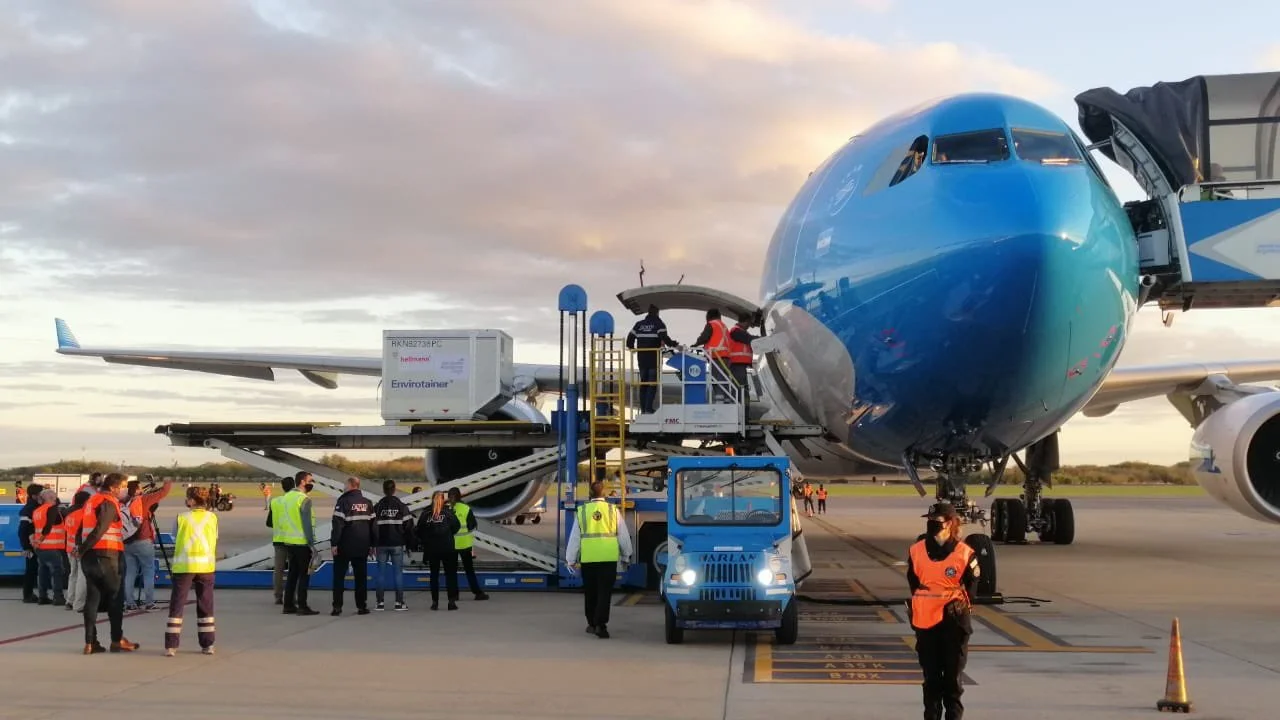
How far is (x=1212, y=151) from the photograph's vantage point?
14.9m

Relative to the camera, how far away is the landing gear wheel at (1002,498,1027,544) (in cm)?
2144

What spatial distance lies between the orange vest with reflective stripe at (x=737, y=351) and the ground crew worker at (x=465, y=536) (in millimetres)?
3234

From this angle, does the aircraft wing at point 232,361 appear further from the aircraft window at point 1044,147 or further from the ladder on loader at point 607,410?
the aircraft window at point 1044,147

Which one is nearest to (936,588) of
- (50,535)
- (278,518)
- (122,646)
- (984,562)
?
(984,562)

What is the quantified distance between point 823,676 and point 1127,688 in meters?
1.86

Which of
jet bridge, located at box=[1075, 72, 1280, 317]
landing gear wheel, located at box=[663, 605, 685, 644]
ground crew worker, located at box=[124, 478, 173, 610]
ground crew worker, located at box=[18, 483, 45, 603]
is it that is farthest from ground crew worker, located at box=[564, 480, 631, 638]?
ground crew worker, located at box=[18, 483, 45, 603]

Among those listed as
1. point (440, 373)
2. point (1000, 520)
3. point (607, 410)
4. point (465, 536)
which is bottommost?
point (1000, 520)

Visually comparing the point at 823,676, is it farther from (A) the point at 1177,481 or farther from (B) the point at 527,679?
(A) the point at 1177,481

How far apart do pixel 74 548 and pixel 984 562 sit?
340 inches

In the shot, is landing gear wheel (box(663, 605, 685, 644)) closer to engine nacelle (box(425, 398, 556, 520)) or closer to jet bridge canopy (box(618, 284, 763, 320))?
jet bridge canopy (box(618, 284, 763, 320))

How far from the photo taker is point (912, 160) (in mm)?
10875

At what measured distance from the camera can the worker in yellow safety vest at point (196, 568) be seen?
941 centimetres

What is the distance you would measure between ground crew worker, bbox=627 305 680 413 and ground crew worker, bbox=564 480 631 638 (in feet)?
9.19

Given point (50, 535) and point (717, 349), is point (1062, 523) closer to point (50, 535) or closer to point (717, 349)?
point (717, 349)
